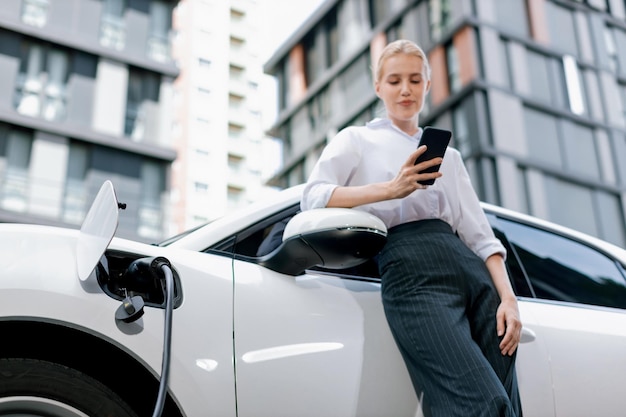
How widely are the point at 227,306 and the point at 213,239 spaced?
27 centimetres

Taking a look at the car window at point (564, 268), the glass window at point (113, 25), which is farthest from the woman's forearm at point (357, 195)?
the glass window at point (113, 25)

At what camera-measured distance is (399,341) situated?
189 centimetres

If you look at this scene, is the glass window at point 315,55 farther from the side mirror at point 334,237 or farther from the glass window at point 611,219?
the side mirror at point 334,237

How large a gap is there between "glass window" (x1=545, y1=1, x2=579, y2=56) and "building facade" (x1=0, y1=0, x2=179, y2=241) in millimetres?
12504

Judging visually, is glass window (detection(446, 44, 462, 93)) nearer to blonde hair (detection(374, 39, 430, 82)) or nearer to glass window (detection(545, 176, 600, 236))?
glass window (detection(545, 176, 600, 236))

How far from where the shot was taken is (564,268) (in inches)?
107

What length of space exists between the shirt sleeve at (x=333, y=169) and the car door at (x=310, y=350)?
0.77 feet

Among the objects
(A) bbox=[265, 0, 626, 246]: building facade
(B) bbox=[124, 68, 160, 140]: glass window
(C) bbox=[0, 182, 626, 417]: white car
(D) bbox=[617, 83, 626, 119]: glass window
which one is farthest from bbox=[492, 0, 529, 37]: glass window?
(C) bbox=[0, 182, 626, 417]: white car

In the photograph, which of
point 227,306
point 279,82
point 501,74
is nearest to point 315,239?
point 227,306

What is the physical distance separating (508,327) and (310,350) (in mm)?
534

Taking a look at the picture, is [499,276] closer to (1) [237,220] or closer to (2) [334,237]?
(2) [334,237]

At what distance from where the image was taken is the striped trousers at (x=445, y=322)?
172cm

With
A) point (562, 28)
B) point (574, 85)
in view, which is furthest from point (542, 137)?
point (562, 28)

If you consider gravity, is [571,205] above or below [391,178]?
above
